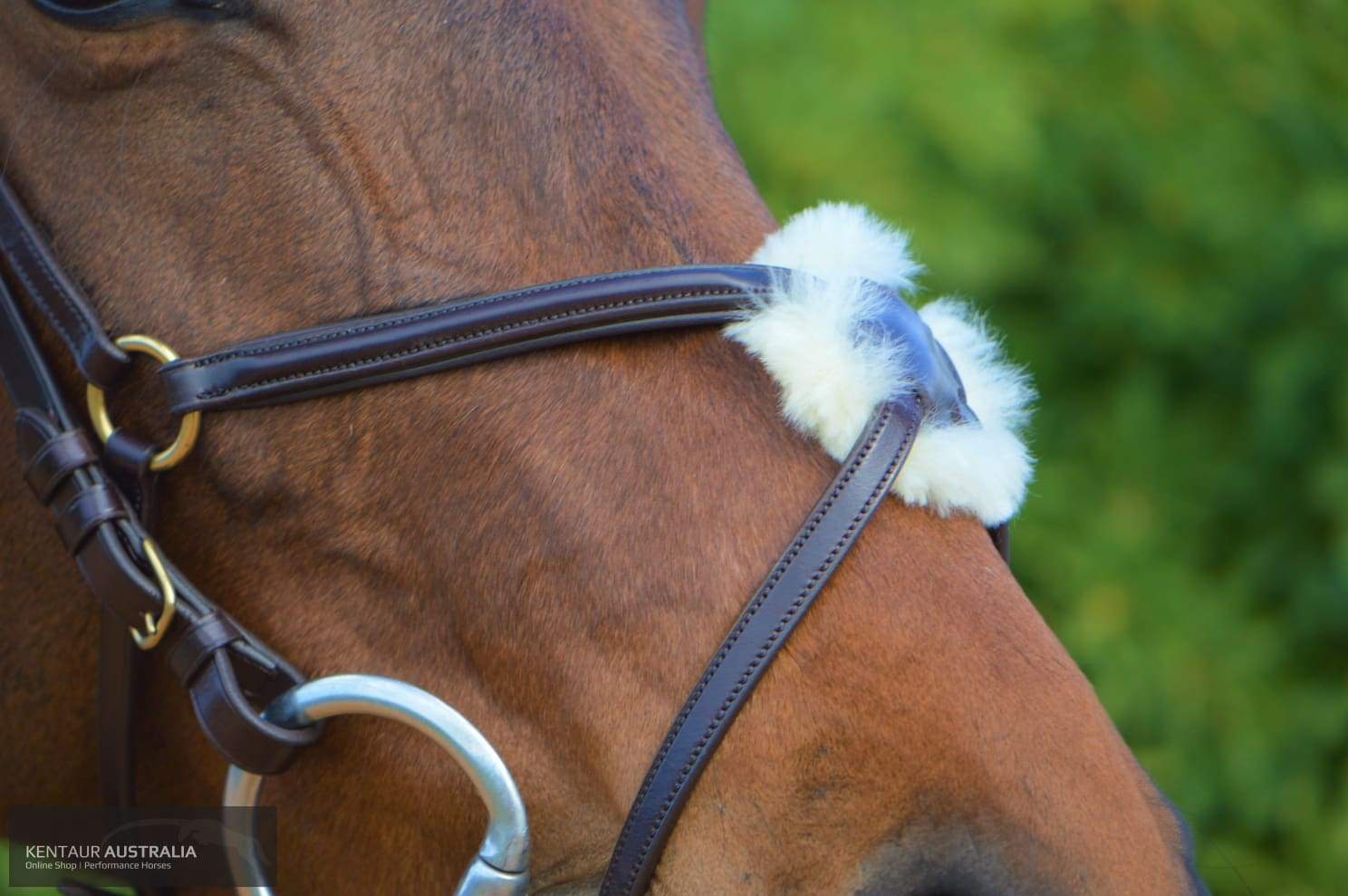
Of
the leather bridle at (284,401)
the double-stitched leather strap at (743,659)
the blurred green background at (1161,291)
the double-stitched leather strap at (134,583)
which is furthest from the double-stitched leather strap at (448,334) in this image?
the blurred green background at (1161,291)

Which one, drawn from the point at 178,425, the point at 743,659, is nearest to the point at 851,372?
the point at 743,659

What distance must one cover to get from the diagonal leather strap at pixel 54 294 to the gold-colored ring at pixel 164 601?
0.65 ft

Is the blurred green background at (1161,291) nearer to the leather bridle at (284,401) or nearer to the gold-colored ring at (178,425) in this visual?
the leather bridle at (284,401)

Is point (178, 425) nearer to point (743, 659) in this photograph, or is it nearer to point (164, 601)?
point (164, 601)

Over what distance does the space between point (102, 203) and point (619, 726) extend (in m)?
0.84

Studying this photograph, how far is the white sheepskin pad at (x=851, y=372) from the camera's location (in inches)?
55.9

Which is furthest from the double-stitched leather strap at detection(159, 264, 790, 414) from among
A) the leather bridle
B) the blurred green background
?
the blurred green background

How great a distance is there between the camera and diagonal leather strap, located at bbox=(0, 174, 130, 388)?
1.49m

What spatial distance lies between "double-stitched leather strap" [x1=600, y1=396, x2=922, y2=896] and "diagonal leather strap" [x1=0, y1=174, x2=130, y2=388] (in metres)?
0.75

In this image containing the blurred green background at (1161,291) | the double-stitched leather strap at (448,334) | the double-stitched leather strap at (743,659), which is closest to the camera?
the double-stitched leather strap at (743,659)

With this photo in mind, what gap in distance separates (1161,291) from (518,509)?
299 centimetres

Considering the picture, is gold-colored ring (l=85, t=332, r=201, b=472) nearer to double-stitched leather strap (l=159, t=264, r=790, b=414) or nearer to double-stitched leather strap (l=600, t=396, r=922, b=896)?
double-stitched leather strap (l=159, t=264, r=790, b=414)

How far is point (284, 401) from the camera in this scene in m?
1.47

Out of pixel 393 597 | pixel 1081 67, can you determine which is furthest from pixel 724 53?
pixel 393 597
